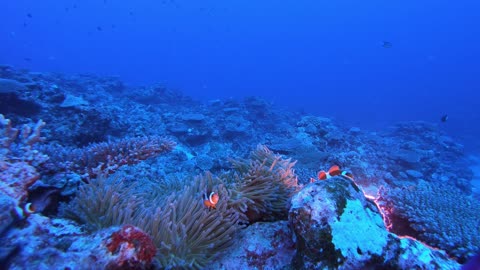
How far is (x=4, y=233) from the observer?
1.68m

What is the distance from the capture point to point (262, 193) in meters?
2.94

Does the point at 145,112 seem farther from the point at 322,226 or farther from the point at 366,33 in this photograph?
the point at 366,33

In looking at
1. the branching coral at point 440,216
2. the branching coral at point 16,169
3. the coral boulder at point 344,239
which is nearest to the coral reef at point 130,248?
the branching coral at point 16,169

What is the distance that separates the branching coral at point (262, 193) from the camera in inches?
111

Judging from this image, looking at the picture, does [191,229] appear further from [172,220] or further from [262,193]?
[262,193]

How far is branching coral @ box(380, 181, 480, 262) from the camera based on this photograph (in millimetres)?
3041

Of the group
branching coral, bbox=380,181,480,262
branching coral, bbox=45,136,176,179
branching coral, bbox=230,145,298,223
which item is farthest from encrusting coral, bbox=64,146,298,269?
branching coral, bbox=380,181,480,262

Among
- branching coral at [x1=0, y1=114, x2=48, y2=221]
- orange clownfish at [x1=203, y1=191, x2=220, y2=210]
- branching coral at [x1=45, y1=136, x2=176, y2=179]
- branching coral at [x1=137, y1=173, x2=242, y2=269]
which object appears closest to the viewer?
branching coral at [x1=0, y1=114, x2=48, y2=221]

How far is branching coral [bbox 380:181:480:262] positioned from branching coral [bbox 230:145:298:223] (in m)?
1.74

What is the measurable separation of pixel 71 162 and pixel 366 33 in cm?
13602

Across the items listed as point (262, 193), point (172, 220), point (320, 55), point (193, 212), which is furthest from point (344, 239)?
point (320, 55)

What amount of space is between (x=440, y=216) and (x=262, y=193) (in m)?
2.60

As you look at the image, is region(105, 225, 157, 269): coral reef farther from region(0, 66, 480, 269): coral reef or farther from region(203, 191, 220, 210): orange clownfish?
region(203, 191, 220, 210): orange clownfish

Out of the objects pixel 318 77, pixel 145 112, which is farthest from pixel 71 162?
pixel 318 77
